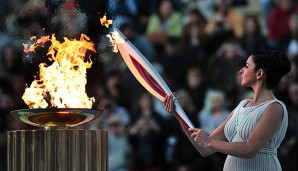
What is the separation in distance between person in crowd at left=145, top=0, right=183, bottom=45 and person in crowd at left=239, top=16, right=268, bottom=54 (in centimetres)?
102

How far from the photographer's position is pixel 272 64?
5.81m

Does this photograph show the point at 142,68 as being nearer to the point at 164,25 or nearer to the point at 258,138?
the point at 258,138

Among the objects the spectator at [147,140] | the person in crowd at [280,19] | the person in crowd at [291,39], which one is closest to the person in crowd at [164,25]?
the person in crowd at [280,19]

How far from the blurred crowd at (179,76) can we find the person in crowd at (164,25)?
0.01 metres

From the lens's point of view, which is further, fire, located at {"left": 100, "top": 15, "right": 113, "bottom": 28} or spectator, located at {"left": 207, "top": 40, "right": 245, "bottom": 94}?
spectator, located at {"left": 207, "top": 40, "right": 245, "bottom": 94}

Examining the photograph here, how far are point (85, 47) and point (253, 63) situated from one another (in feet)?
4.94

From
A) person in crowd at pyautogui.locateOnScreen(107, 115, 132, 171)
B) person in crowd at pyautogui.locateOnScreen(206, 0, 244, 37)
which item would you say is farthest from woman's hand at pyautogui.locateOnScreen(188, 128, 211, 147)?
person in crowd at pyautogui.locateOnScreen(206, 0, 244, 37)

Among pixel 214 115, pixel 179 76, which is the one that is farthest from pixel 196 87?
pixel 214 115

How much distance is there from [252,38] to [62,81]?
5.60 m

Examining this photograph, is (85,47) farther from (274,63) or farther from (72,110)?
(274,63)

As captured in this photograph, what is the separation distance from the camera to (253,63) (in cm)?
587

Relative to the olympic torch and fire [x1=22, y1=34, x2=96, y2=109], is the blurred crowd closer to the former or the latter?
fire [x1=22, y1=34, x2=96, y2=109]

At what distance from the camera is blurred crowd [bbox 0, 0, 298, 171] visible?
34.9ft

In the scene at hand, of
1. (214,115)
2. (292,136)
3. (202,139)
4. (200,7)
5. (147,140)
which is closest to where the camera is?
(202,139)
